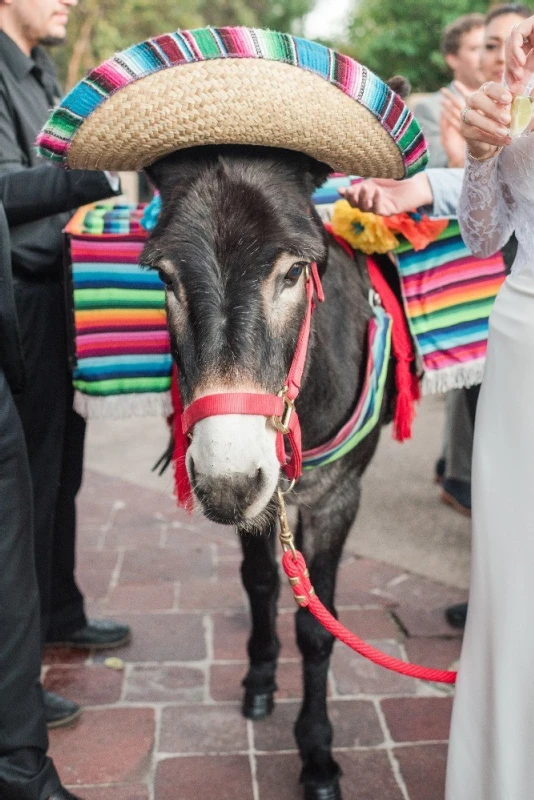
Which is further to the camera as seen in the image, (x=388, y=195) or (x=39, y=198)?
(x=388, y=195)

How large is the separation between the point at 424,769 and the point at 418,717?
0.91 ft

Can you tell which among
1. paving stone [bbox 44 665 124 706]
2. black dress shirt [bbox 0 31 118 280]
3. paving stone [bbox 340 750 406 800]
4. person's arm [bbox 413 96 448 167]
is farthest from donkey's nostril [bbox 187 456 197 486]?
person's arm [bbox 413 96 448 167]

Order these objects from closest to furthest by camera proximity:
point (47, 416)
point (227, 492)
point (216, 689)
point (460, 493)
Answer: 1. point (227, 492)
2. point (47, 416)
3. point (216, 689)
4. point (460, 493)

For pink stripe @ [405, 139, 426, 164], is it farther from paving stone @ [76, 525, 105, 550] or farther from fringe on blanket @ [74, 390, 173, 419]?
paving stone @ [76, 525, 105, 550]

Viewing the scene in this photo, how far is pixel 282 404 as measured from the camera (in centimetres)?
189

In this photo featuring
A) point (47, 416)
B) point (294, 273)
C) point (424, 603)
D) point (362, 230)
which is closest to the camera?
point (294, 273)

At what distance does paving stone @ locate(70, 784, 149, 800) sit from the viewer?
251cm

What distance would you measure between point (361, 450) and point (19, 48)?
6.12ft

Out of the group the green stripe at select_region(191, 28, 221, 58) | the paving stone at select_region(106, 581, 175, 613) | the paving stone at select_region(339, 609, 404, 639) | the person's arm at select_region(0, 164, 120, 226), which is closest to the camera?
the green stripe at select_region(191, 28, 221, 58)

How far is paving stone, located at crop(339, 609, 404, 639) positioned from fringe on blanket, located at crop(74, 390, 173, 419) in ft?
4.57

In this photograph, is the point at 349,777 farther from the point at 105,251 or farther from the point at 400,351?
the point at 105,251

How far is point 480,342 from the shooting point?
2.89m

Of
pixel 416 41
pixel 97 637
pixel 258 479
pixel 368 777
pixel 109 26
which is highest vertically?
pixel 416 41

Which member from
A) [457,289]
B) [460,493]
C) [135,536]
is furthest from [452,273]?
[135,536]
